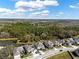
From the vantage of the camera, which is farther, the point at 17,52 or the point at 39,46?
the point at 39,46

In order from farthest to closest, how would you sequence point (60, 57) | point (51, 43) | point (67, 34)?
1. point (67, 34)
2. point (51, 43)
3. point (60, 57)

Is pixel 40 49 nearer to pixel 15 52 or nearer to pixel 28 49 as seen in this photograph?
pixel 28 49

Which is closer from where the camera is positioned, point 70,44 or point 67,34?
point 70,44

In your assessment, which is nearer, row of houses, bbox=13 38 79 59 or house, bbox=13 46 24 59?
house, bbox=13 46 24 59

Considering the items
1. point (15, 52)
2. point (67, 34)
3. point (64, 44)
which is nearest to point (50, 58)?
point (15, 52)

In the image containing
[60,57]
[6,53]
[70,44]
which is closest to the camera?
[6,53]

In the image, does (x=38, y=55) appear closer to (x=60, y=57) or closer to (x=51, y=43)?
(x=60, y=57)

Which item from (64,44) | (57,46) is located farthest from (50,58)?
(64,44)

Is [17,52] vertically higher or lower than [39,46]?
lower

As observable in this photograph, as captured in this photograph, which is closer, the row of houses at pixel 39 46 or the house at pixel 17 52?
the house at pixel 17 52
